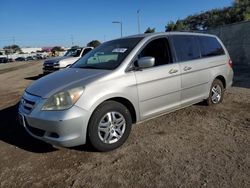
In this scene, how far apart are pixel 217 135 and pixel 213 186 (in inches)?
66.5

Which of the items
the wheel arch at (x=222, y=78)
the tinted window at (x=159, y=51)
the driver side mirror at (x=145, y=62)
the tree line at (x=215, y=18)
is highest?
the tree line at (x=215, y=18)

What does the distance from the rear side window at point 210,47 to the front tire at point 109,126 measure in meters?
2.56

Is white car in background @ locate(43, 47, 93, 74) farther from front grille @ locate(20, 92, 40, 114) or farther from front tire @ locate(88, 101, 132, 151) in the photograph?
front tire @ locate(88, 101, 132, 151)

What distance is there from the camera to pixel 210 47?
6266mm

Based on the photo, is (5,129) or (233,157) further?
(5,129)

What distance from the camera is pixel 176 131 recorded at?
197 inches

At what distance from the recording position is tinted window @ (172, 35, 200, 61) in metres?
5.33

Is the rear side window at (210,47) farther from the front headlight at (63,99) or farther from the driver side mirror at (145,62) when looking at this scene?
the front headlight at (63,99)

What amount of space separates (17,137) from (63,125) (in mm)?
1776

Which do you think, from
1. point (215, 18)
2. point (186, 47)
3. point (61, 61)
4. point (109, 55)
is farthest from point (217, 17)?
point (109, 55)

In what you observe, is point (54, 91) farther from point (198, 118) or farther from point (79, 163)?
point (198, 118)

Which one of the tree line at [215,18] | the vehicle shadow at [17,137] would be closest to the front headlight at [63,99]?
the vehicle shadow at [17,137]

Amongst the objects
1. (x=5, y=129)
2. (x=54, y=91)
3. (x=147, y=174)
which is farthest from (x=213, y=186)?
(x=5, y=129)

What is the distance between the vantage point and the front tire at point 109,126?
402 centimetres
